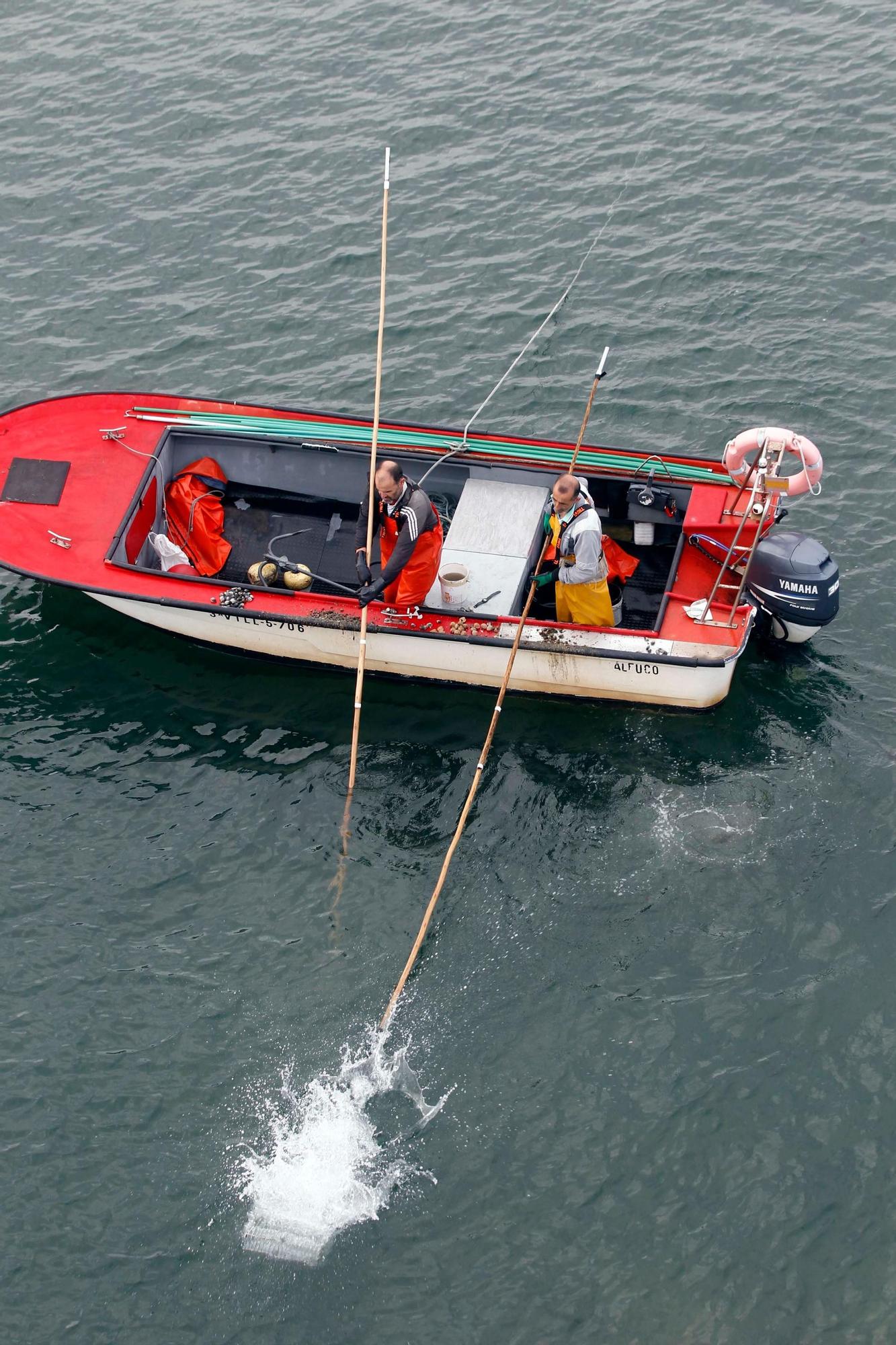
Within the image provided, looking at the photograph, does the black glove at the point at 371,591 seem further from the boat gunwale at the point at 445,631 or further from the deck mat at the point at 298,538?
the deck mat at the point at 298,538

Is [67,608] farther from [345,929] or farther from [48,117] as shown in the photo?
[48,117]

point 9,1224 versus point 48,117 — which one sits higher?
point 48,117

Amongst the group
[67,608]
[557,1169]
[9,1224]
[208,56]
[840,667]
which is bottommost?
[9,1224]

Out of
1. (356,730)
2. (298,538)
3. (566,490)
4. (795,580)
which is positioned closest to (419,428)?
(298,538)

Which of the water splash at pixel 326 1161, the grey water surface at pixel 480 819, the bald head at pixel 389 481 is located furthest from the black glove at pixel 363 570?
the water splash at pixel 326 1161

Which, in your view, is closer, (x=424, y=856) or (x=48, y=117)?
(x=424, y=856)

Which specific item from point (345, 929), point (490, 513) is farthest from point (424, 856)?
point (490, 513)
